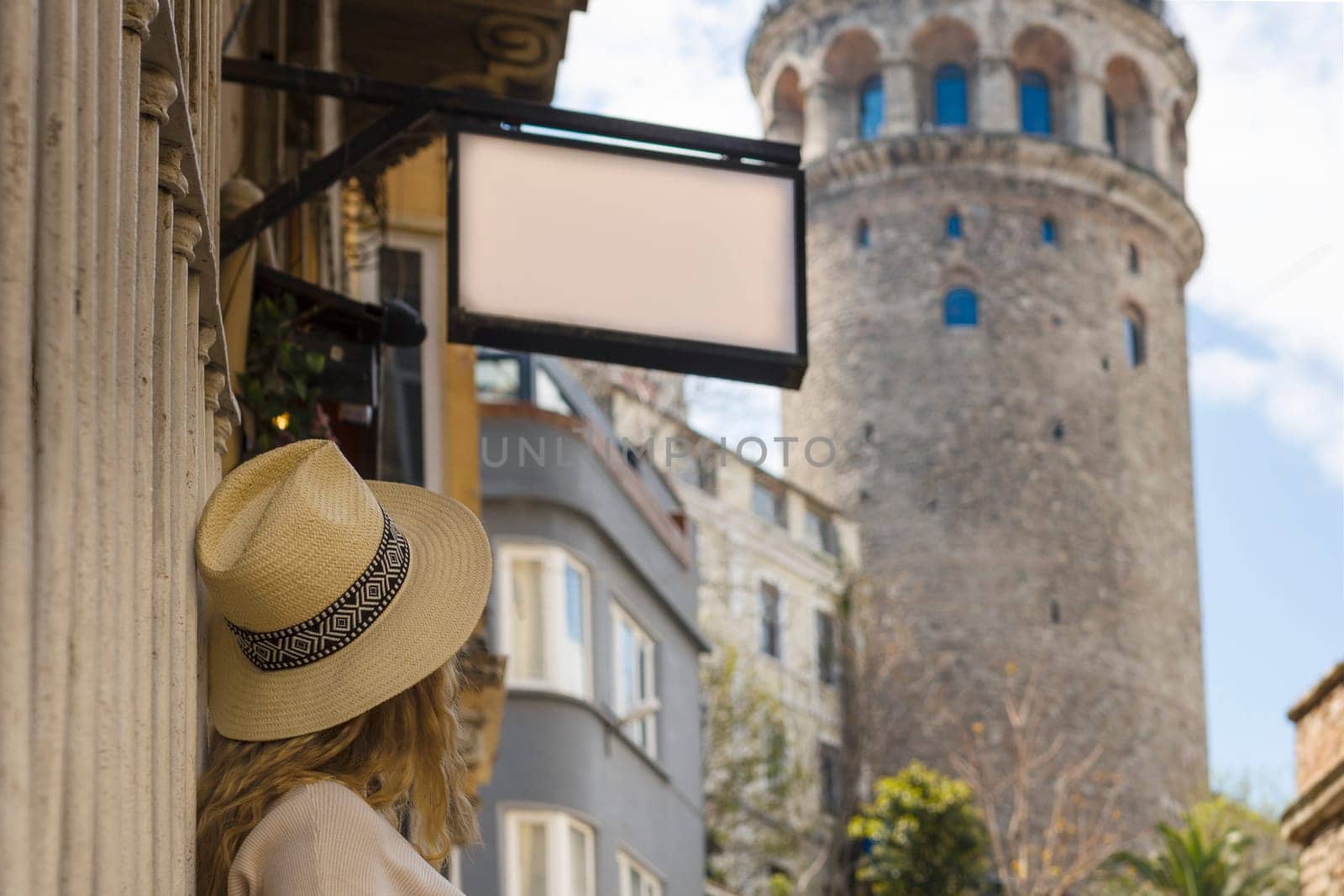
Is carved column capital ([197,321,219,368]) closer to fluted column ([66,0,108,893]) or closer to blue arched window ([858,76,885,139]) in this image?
fluted column ([66,0,108,893])

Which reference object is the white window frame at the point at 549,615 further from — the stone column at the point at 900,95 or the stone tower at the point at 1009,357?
the stone column at the point at 900,95

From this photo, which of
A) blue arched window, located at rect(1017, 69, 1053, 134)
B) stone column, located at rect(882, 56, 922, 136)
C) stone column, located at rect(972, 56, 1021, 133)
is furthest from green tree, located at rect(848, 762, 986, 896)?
blue arched window, located at rect(1017, 69, 1053, 134)

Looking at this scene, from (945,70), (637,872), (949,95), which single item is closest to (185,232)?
(637,872)

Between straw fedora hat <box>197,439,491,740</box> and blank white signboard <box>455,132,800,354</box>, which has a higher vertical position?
blank white signboard <box>455,132,800,354</box>

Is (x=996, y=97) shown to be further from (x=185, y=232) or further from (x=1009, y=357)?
(x=185, y=232)

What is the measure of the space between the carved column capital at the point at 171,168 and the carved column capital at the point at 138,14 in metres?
0.31

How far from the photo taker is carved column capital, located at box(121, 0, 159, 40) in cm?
294

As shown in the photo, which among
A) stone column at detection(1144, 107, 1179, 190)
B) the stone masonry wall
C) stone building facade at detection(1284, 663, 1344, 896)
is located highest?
stone column at detection(1144, 107, 1179, 190)

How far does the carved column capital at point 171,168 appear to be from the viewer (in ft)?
10.7

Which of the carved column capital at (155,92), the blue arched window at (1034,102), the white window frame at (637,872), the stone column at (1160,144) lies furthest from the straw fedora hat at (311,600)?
the stone column at (1160,144)

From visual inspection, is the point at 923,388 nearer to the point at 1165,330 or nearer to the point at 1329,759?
the point at 1165,330

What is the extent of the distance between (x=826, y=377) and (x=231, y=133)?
42.2m

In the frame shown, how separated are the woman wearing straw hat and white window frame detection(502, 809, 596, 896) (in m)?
15.4

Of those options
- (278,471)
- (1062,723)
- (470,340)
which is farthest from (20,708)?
(1062,723)
